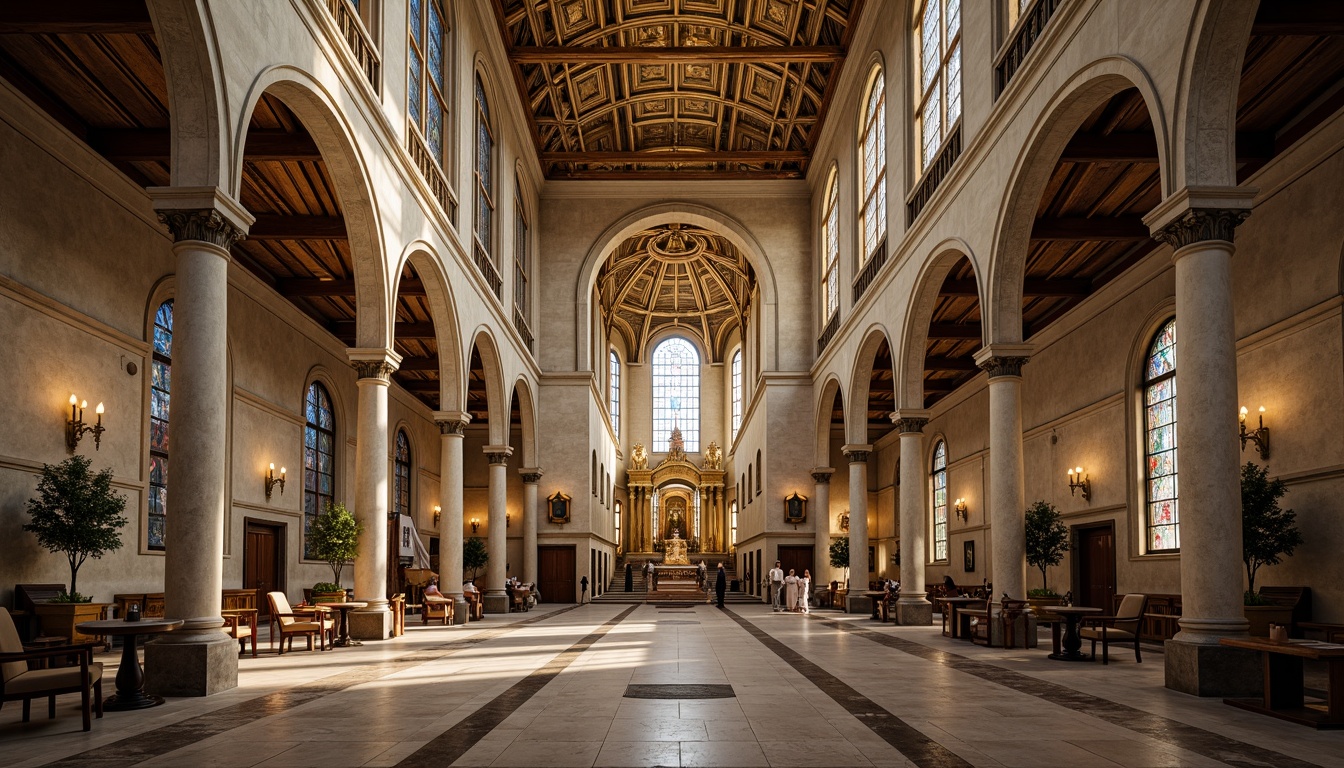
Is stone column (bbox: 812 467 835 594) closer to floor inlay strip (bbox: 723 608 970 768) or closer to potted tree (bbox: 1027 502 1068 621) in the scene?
potted tree (bbox: 1027 502 1068 621)

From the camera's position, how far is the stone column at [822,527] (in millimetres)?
32812

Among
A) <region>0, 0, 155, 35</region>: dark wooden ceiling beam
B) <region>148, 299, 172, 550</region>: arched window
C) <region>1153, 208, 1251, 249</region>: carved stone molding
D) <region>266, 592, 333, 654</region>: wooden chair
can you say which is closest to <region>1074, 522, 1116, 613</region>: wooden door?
<region>1153, 208, 1251, 249</region>: carved stone molding

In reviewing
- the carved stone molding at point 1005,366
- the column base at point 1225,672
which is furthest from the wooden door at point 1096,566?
the column base at point 1225,672

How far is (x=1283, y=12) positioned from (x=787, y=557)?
86.5 feet

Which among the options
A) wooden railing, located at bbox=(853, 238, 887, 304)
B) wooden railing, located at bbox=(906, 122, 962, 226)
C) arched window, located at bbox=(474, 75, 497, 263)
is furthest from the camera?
arched window, located at bbox=(474, 75, 497, 263)

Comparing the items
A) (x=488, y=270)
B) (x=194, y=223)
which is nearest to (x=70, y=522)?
(x=194, y=223)

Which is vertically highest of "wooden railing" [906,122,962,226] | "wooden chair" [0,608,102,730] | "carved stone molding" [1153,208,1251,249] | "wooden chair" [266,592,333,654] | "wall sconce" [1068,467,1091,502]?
"wooden railing" [906,122,962,226]

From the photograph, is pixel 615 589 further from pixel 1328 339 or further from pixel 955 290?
pixel 1328 339

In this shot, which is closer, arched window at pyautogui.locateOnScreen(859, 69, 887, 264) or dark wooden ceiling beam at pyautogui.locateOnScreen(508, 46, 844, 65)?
arched window at pyautogui.locateOnScreen(859, 69, 887, 264)

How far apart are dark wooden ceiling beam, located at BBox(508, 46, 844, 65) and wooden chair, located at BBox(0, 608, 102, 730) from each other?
21.9 meters

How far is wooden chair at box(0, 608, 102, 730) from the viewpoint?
793cm

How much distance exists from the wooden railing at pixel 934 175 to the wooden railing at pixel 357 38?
32.2 feet

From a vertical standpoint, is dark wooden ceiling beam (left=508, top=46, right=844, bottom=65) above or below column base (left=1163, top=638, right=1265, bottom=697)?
above

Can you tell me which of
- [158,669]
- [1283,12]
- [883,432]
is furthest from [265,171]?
[883,432]
